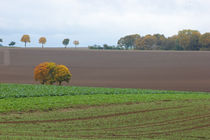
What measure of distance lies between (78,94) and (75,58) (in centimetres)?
4565


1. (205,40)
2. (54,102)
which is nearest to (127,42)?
(205,40)

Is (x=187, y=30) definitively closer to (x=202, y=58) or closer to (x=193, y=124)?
(x=202, y=58)

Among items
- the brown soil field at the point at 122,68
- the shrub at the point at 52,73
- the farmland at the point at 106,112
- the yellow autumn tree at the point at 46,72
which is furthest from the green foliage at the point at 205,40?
the yellow autumn tree at the point at 46,72

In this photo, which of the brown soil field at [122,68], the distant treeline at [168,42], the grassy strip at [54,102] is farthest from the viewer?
the distant treeline at [168,42]

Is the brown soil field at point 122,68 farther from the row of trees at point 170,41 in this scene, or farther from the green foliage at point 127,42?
the green foliage at point 127,42

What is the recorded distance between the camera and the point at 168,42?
3725 inches

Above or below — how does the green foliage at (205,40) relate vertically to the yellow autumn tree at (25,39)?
below

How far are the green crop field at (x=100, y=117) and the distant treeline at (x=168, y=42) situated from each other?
63.4m

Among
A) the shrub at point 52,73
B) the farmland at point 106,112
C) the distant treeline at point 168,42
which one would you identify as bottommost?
the farmland at point 106,112

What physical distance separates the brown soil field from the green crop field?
66.8 ft

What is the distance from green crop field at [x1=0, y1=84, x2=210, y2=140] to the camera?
1570cm

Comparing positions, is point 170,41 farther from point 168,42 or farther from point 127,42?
point 127,42

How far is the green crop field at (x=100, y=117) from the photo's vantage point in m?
15.7

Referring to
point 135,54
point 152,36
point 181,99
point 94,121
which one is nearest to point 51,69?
point 181,99
